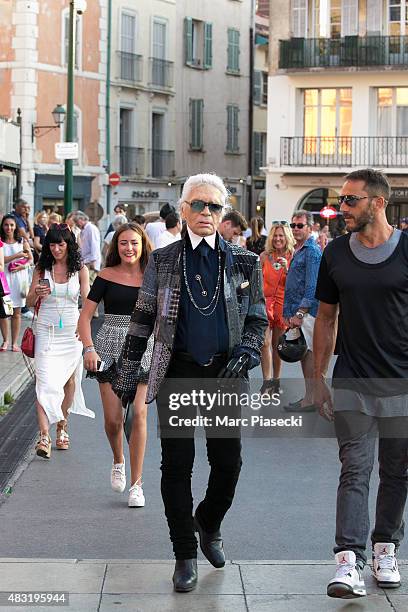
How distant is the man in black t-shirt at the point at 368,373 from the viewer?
601 centimetres

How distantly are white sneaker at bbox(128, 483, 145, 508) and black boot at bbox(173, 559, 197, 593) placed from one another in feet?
6.65

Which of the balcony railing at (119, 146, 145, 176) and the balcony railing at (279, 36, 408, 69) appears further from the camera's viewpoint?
the balcony railing at (119, 146, 145, 176)

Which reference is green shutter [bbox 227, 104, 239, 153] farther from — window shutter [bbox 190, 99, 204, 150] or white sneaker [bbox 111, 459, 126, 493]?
white sneaker [bbox 111, 459, 126, 493]

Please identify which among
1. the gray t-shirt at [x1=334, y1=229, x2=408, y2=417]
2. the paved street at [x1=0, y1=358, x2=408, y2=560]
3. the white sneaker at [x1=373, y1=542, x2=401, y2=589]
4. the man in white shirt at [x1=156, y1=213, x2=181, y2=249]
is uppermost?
the man in white shirt at [x1=156, y1=213, x2=181, y2=249]

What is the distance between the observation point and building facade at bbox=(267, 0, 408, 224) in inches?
1816

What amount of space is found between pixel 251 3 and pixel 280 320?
44561 millimetres

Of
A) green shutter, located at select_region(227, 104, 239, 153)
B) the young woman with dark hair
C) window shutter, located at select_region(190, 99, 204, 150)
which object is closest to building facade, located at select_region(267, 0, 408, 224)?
window shutter, located at select_region(190, 99, 204, 150)

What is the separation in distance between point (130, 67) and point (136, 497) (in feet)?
138

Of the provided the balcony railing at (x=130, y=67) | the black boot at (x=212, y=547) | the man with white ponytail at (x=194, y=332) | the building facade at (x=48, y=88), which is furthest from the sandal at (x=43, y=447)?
the balcony railing at (x=130, y=67)

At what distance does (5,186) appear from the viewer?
27.0 m

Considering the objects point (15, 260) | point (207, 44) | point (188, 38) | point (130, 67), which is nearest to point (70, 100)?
point (15, 260)

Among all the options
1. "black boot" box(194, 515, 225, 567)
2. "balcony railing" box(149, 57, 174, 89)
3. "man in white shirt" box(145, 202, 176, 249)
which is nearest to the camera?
"black boot" box(194, 515, 225, 567)

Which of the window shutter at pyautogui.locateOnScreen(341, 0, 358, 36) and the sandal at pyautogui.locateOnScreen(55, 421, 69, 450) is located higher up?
the window shutter at pyautogui.locateOnScreen(341, 0, 358, 36)

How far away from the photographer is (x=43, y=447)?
32.2ft
